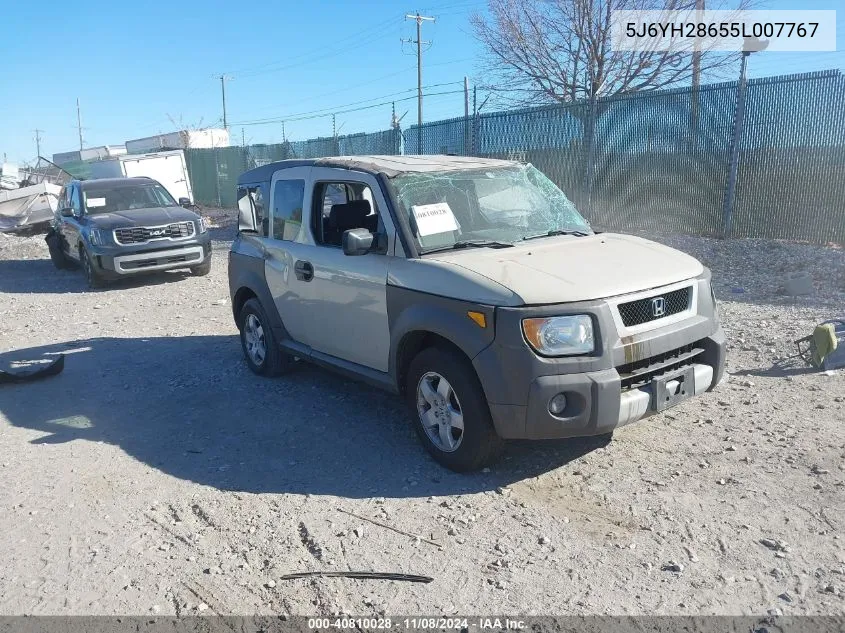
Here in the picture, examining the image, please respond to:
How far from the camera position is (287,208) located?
6012 millimetres

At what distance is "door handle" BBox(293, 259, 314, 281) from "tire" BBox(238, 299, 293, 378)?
30.8 inches

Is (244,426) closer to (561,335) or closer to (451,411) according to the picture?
(451,411)

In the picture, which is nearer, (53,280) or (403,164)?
(403,164)

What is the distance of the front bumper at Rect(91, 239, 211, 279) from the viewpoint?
38.9ft

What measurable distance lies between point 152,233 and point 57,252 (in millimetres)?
3706

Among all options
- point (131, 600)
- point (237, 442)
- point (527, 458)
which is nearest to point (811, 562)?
point (527, 458)

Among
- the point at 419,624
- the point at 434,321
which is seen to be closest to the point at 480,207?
the point at 434,321

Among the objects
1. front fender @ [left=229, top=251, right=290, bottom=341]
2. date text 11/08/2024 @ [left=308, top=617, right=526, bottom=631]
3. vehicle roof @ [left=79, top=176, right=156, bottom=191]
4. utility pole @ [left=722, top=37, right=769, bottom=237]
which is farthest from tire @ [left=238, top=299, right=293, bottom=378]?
utility pole @ [left=722, top=37, right=769, bottom=237]

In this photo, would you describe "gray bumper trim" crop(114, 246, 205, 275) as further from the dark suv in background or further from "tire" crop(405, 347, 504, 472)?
"tire" crop(405, 347, 504, 472)

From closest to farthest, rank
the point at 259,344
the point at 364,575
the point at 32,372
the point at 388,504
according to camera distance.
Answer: the point at 364,575 < the point at 388,504 < the point at 259,344 < the point at 32,372

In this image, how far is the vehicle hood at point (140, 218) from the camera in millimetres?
12086

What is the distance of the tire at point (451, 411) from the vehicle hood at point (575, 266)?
1.89 feet

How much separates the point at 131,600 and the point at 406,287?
7.45 ft

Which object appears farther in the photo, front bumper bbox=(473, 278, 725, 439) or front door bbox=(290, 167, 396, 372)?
front door bbox=(290, 167, 396, 372)
